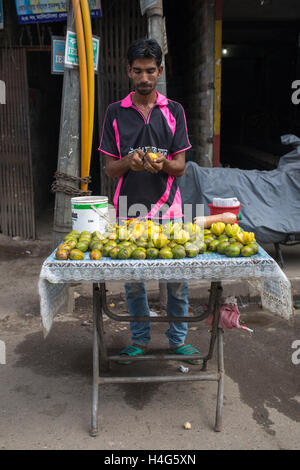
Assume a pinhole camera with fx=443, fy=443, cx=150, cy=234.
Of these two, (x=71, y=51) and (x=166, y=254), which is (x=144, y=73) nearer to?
(x=166, y=254)

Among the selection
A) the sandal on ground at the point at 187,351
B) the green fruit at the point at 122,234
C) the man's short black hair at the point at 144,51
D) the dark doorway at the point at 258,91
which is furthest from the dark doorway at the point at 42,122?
the green fruit at the point at 122,234

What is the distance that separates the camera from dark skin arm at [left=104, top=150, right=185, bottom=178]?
2.64m

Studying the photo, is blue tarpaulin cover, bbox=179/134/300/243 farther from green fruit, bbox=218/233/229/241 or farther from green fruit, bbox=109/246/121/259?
green fruit, bbox=109/246/121/259

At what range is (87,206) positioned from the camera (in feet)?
9.46

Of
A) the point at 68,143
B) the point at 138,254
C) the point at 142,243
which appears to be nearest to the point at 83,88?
the point at 68,143

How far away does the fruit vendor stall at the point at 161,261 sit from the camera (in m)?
2.41

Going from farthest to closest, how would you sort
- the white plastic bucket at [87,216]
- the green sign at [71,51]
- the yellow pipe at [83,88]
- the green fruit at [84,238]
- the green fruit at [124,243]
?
the green sign at [71,51] → the yellow pipe at [83,88] → the white plastic bucket at [87,216] → the green fruit at [84,238] → the green fruit at [124,243]

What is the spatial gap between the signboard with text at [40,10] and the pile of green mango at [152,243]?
4.17 metres

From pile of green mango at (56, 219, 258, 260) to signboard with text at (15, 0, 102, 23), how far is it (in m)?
4.17

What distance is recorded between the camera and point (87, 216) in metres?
2.91

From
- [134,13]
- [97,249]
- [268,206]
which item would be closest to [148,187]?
[97,249]

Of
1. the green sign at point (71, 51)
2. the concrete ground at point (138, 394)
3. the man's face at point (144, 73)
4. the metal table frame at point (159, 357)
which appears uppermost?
the green sign at point (71, 51)

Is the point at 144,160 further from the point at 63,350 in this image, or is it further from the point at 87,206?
the point at 63,350

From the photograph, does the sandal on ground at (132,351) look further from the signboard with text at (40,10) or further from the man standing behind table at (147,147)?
the signboard with text at (40,10)
